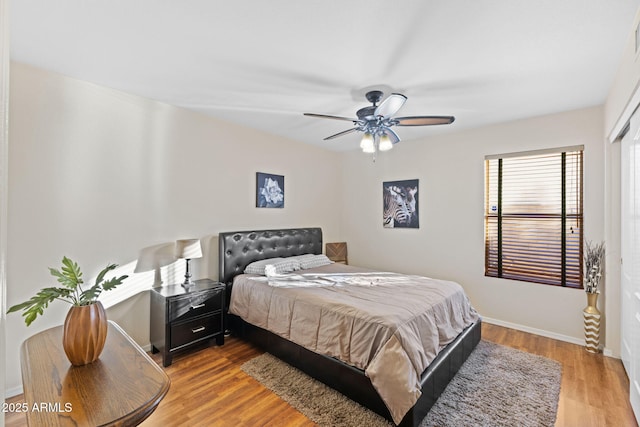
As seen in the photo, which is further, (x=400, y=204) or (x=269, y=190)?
(x=400, y=204)

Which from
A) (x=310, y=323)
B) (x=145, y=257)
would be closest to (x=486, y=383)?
(x=310, y=323)

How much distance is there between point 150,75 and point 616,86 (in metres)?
3.97

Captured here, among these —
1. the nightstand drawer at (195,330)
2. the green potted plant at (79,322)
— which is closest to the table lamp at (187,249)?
the nightstand drawer at (195,330)

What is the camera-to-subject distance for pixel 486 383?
8.02 feet

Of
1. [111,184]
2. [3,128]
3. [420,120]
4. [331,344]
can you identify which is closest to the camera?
[3,128]

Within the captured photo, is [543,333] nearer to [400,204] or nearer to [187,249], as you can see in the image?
[400,204]

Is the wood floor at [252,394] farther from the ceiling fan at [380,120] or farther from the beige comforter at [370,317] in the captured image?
the ceiling fan at [380,120]

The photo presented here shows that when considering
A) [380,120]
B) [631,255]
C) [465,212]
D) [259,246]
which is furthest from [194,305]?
[631,255]

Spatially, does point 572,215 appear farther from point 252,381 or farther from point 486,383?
point 252,381

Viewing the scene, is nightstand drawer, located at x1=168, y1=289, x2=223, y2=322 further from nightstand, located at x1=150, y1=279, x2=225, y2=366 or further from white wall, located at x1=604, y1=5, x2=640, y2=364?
white wall, located at x1=604, y1=5, x2=640, y2=364

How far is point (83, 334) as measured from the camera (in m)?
1.23

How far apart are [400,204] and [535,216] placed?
1747 mm

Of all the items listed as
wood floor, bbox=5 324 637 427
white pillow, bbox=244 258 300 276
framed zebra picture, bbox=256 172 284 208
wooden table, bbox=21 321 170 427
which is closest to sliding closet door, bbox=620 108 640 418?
wood floor, bbox=5 324 637 427

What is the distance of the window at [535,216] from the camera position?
327 cm
